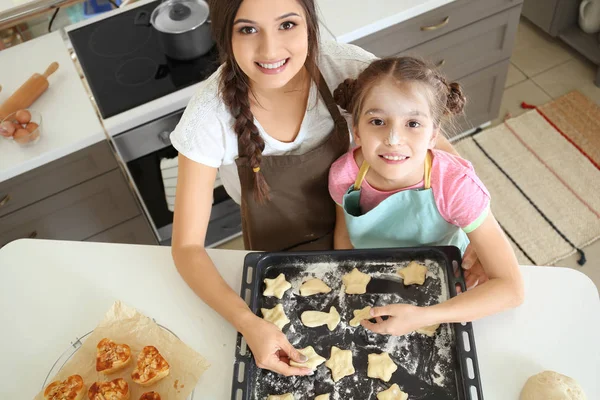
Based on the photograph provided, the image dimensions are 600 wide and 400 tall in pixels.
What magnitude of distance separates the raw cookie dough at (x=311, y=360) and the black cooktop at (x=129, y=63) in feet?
3.02

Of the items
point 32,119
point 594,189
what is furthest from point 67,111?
point 594,189

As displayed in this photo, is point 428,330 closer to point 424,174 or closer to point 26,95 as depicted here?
point 424,174

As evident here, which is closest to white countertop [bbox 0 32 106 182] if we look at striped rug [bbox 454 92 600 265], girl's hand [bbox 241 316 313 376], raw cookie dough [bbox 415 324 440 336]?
girl's hand [bbox 241 316 313 376]

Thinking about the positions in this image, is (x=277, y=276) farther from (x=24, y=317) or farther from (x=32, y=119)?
(x=32, y=119)

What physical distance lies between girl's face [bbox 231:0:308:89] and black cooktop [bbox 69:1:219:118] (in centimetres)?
57

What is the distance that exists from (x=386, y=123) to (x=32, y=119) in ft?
3.42

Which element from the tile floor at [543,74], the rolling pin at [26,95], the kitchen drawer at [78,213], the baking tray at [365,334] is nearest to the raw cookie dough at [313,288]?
the baking tray at [365,334]

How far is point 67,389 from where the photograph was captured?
3.25ft

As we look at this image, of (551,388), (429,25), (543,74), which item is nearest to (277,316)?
(551,388)

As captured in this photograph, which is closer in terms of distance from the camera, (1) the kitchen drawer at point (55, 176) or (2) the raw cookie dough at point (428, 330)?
(2) the raw cookie dough at point (428, 330)

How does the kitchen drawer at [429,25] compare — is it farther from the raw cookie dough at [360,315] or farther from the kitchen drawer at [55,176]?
the raw cookie dough at [360,315]

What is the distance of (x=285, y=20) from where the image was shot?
101 centimetres

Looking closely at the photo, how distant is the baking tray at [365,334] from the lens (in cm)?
97

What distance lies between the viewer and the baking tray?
0.97 metres
